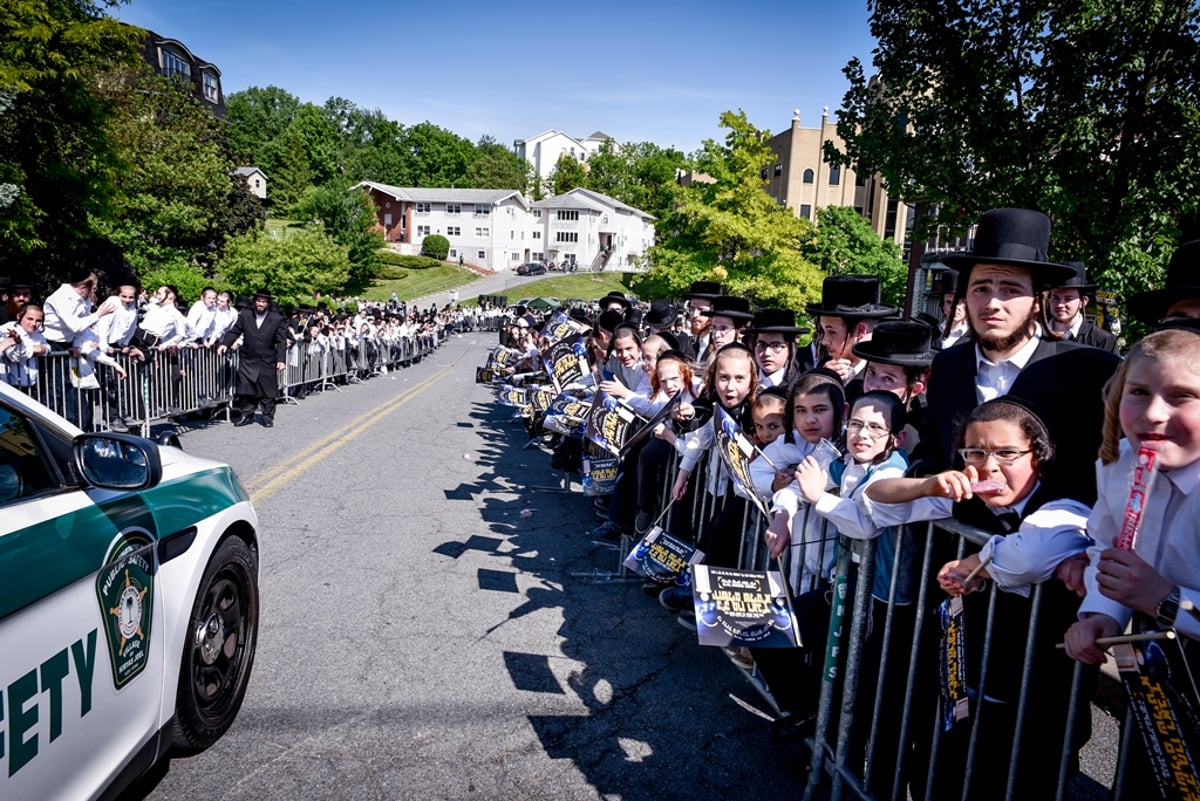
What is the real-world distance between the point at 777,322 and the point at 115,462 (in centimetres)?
472

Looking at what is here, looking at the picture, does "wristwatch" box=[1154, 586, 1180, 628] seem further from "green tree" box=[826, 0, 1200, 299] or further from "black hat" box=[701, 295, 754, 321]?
"green tree" box=[826, 0, 1200, 299]

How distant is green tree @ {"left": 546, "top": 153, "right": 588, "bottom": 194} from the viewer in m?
130

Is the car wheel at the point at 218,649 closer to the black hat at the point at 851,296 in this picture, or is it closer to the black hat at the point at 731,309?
the black hat at the point at 851,296

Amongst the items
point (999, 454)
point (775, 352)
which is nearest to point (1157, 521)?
point (999, 454)

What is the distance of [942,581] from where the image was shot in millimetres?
2537

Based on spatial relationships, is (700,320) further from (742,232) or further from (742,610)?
(742,232)

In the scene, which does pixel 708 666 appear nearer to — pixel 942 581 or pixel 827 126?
pixel 942 581

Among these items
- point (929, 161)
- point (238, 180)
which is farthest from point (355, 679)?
point (238, 180)

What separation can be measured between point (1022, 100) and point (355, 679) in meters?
10.2

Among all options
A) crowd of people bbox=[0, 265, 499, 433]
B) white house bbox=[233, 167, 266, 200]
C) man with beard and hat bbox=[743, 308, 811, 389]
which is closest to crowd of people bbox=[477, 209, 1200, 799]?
man with beard and hat bbox=[743, 308, 811, 389]

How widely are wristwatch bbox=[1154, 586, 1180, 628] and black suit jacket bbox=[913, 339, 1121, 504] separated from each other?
0.68 meters

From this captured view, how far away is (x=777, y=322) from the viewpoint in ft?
20.1

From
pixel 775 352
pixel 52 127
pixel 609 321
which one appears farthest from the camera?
pixel 52 127

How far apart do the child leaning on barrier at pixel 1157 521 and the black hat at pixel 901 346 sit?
6.96 feet
